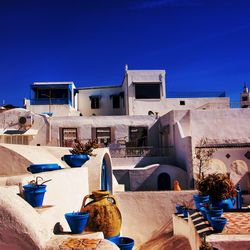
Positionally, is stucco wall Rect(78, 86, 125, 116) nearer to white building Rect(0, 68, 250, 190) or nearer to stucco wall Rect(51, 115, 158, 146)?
white building Rect(0, 68, 250, 190)

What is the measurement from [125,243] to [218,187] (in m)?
3.04

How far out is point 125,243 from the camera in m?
7.77

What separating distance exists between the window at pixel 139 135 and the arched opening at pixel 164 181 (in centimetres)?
553

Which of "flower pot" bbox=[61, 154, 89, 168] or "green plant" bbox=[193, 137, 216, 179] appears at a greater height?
"flower pot" bbox=[61, 154, 89, 168]

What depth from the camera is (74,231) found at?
17.9 ft

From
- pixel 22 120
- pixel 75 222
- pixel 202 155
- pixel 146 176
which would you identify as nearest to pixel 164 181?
pixel 146 176

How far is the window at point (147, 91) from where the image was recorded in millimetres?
30156

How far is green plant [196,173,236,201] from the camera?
8828 mm

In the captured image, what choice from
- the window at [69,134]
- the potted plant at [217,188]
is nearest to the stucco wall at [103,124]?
the window at [69,134]

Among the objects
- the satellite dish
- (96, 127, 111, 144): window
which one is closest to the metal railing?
(96, 127, 111, 144): window

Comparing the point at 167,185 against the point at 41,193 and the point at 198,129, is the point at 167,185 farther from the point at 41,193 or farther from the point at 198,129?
the point at 41,193

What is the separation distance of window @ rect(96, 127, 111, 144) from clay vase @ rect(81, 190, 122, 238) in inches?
661

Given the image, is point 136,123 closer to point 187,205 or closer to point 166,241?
point 187,205

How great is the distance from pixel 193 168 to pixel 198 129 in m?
3.16
